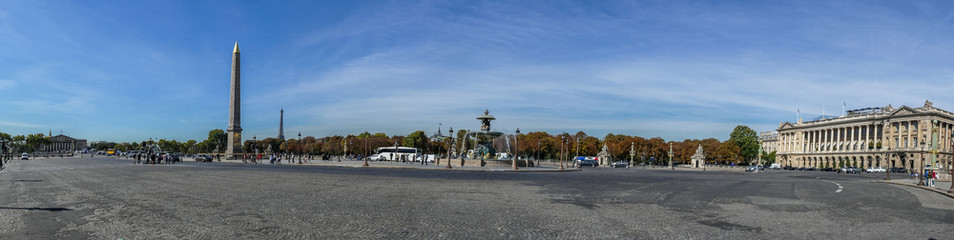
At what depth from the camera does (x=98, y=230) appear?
9359 mm

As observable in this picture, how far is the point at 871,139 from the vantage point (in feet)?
415

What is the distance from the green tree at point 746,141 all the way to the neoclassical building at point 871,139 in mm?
13411

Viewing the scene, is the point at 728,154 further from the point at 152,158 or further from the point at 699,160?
the point at 152,158

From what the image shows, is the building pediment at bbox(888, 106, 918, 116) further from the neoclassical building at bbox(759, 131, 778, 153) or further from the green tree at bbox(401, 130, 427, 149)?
the green tree at bbox(401, 130, 427, 149)

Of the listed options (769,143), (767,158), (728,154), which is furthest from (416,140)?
(769,143)

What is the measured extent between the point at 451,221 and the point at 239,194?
331 inches

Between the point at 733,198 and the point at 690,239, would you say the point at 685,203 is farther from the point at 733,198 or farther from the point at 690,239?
the point at 690,239

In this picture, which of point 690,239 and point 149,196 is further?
point 149,196

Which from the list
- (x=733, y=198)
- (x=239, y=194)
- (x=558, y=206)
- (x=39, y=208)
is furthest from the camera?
(x=733, y=198)

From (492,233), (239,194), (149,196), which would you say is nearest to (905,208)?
(492,233)

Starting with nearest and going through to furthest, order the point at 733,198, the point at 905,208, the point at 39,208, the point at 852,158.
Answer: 1. the point at 39,208
2. the point at 905,208
3. the point at 733,198
4. the point at 852,158

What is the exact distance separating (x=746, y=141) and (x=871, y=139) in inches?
963

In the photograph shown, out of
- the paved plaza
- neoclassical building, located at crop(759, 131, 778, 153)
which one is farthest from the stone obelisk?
neoclassical building, located at crop(759, 131, 778, 153)

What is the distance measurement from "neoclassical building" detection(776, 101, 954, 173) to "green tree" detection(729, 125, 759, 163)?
13411 mm
